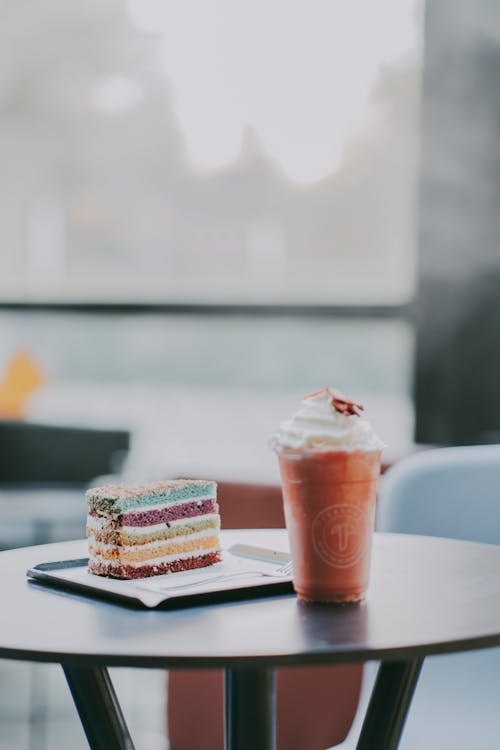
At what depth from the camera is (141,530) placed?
3.24ft

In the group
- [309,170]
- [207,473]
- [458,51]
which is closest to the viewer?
[207,473]

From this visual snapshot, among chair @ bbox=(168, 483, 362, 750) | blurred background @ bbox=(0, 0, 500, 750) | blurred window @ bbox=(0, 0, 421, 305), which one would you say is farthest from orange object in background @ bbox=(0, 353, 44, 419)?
chair @ bbox=(168, 483, 362, 750)

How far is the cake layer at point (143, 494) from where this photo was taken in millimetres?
992

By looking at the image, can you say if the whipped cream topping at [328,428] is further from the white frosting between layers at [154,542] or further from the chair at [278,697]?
the chair at [278,697]

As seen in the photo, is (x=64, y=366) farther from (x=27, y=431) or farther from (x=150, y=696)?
(x=150, y=696)

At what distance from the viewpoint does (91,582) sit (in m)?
0.97

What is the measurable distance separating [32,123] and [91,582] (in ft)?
16.1

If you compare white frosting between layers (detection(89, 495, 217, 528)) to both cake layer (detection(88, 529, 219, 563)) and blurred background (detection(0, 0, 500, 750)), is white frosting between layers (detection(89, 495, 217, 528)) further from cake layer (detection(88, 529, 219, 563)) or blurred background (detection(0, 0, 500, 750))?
blurred background (detection(0, 0, 500, 750))

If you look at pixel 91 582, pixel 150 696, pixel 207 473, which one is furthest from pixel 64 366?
pixel 91 582

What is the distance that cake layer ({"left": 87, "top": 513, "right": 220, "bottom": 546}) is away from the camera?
3.22ft

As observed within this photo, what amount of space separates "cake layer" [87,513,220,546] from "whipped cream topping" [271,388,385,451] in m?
0.14

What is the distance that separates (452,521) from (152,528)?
656mm

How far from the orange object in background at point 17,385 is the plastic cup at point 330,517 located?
3511mm

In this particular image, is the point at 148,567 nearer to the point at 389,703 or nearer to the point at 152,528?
the point at 152,528
